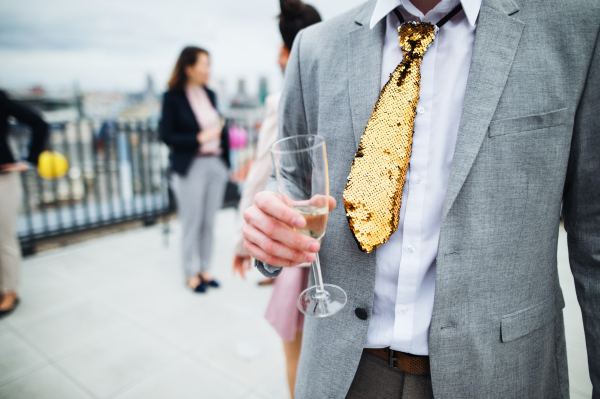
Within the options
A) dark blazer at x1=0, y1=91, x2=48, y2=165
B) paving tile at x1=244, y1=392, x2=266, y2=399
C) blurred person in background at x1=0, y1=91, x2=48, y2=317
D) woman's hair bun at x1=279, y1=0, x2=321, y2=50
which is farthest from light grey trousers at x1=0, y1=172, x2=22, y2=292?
woman's hair bun at x1=279, y1=0, x2=321, y2=50

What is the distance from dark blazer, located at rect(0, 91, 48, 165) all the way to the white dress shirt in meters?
3.46

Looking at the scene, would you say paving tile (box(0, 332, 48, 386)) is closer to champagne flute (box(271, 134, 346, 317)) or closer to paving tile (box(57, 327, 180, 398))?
paving tile (box(57, 327, 180, 398))

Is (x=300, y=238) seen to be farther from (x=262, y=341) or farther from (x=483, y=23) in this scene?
(x=262, y=341)

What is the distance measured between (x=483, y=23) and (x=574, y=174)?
43 cm

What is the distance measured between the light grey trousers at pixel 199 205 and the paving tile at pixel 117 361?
997 millimetres

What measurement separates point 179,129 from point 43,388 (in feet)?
7.87

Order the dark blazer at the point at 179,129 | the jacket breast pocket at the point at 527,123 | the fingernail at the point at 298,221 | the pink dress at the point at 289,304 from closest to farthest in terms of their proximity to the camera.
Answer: the fingernail at the point at 298,221 < the jacket breast pocket at the point at 527,123 < the pink dress at the point at 289,304 < the dark blazer at the point at 179,129

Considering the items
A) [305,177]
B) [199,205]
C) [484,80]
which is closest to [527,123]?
[484,80]

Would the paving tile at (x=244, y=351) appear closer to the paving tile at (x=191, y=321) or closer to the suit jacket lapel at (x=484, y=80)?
the paving tile at (x=191, y=321)

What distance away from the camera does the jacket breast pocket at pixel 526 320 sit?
0.84 meters

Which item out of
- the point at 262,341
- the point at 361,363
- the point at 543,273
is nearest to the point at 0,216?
the point at 262,341

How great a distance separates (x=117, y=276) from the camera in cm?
393

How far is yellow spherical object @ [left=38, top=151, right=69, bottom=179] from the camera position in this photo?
4.68 m

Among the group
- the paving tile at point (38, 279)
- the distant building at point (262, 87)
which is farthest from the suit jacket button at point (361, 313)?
the distant building at point (262, 87)
